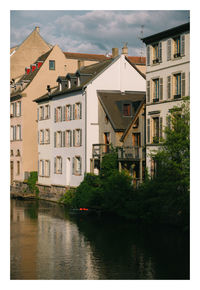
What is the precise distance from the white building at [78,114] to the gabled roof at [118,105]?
66 centimetres

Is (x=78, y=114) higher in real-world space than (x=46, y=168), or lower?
higher

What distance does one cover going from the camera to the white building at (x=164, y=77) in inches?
→ 1405

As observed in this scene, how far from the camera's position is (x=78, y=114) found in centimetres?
4991

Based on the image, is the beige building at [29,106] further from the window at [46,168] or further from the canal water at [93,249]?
the canal water at [93,249]

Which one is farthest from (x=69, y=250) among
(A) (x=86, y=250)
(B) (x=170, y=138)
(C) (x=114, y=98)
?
(C) (x=114, y=98)

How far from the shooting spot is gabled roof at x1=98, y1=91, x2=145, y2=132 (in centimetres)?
4612

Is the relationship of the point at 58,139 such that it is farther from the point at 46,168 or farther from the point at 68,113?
the point at 46,168

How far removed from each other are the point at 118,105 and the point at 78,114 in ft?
13.7

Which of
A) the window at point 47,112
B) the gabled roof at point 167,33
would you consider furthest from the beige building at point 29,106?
the gabled roof at point 167,33

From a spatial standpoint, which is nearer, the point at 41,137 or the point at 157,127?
the point at 157,127

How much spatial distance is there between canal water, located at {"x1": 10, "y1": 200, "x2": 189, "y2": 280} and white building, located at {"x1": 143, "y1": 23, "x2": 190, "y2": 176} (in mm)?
5693

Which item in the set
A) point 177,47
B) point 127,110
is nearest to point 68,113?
point 127,110

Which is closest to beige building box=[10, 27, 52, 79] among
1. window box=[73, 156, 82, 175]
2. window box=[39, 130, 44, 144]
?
window box=[39, 130, 44, 144]

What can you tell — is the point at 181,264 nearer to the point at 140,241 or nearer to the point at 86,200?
the point at 140,241
